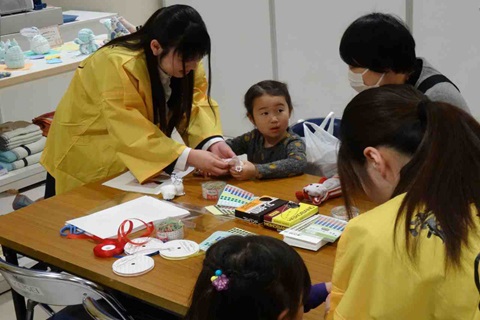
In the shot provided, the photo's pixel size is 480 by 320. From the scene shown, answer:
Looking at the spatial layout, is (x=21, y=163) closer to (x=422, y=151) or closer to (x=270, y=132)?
(x=270, y=132)

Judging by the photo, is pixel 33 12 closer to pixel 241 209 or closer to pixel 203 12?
pixel 203 12

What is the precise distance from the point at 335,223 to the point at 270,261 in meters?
0.64

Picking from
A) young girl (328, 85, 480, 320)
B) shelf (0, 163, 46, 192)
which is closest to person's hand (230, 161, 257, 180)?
young girl (328, 85, 480, 320)

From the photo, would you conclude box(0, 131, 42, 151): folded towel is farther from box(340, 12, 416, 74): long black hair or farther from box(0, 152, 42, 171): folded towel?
box(340, 12, 416, 74): long black hair

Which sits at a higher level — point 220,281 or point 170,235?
point 220,281

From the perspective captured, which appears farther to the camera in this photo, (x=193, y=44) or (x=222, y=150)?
(x=222, y=150)

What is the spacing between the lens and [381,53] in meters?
1.88

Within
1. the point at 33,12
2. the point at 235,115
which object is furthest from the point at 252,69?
the point at 33,12

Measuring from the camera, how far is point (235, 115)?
16.0ft

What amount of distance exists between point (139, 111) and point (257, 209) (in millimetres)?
593

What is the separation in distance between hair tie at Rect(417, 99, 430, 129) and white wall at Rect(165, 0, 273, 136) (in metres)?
3.20

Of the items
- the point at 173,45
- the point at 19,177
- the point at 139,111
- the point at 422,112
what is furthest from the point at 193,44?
the point at 19,177

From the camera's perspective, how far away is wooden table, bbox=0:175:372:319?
158cm

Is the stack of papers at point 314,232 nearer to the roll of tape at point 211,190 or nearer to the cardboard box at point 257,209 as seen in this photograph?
the cardboard box at point 257,209
